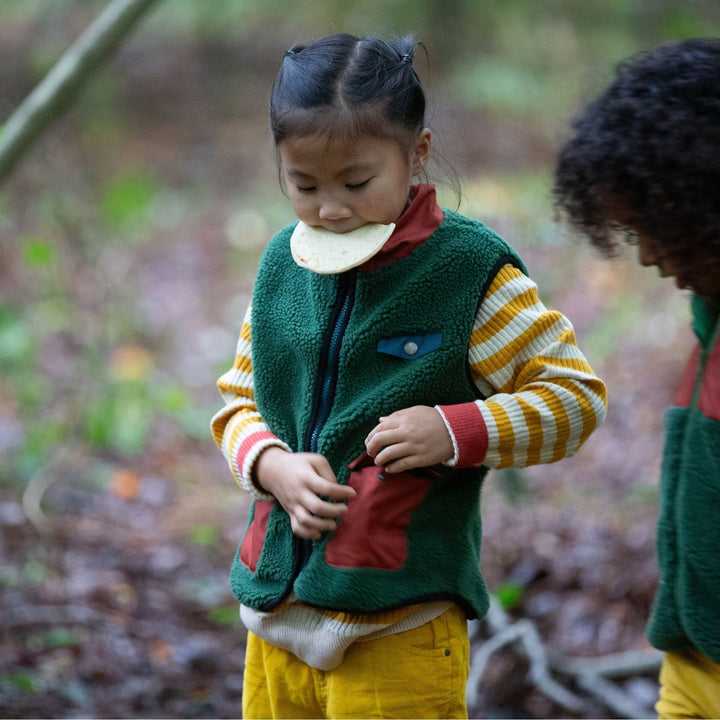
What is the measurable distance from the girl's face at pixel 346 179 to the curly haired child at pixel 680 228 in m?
0.37

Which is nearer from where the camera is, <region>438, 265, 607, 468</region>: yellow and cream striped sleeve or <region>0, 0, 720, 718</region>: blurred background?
<region>438, 265, 607, 468</region>: yellow and cream striped sleeve

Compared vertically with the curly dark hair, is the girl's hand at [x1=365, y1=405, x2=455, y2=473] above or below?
below

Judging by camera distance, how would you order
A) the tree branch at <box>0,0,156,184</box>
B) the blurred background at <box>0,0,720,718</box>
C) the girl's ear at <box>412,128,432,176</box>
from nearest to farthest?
1. the girl's ear at <box>412,128,432,176</box>
2. the tree branch at <box>0,0,156,184</box>
3. the blurred background at <box>0,0,720,718</box>

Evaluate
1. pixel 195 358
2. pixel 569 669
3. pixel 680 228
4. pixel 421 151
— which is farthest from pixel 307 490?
pixel 195 358

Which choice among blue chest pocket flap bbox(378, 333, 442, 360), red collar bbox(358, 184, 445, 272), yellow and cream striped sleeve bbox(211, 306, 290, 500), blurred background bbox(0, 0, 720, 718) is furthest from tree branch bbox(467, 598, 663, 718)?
red collar bbox(358, 184, 445, 272)

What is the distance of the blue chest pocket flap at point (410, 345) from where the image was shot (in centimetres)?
183

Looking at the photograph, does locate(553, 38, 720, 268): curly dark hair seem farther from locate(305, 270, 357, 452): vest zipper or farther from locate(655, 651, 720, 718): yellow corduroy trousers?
locate(655, 651, 720, 718): yellow corduroy trousers

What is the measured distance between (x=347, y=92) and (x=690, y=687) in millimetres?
1412

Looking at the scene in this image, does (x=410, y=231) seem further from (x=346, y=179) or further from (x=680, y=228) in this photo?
(x=680, y=228)

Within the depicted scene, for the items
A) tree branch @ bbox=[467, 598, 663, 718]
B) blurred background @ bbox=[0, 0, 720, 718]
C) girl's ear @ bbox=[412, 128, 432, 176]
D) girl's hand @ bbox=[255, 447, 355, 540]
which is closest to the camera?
girl's hand @ bbox=[255, 447, 355, 540]

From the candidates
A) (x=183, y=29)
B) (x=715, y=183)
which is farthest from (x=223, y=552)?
(x=183, y=29)

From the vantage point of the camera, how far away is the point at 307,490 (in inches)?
70.5

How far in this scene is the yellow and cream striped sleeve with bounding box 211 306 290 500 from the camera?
6.29 feet

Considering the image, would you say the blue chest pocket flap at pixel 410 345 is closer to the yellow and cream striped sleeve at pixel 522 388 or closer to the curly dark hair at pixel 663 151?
the yellow and cream striped sleeve at pixel 522 388
